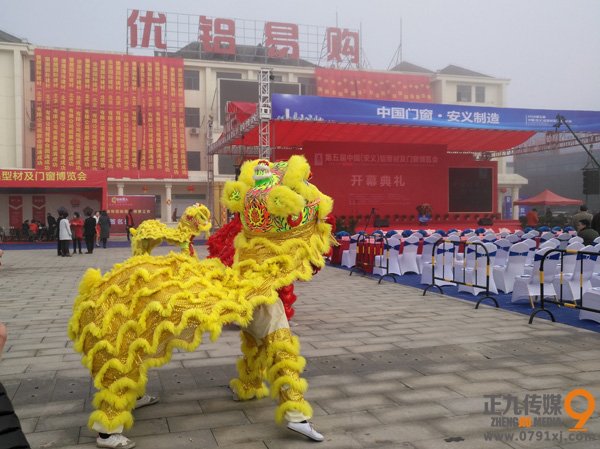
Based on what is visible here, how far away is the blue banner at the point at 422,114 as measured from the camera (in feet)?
46.7

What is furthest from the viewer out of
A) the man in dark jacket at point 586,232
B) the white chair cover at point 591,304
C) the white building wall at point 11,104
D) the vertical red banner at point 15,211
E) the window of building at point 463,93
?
the window of building at point 463,93

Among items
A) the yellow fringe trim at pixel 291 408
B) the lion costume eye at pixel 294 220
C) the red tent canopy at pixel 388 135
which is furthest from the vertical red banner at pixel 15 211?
the yellow fringe trim at pixel 291 408

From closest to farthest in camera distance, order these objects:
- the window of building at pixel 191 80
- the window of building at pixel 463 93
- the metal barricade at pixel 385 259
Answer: the metal barricade at pixel 385 259, the window of building at pixel 191 80, the window of building at pixel 463 93

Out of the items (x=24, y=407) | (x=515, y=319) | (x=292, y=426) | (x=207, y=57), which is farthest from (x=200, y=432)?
(x=207, y=57)

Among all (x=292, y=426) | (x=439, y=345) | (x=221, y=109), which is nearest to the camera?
(x=292, y=426)

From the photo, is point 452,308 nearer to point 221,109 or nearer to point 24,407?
point 24,407

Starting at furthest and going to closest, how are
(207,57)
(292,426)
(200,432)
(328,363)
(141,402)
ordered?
(207,57) < (328,363) < (141,402) < (200,432) < (292,426)

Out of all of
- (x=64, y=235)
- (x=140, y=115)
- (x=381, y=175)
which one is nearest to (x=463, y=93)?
(x=381, y=175)

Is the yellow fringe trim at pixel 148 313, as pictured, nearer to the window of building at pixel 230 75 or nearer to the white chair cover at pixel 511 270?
the white chair cover at pixel 511 270

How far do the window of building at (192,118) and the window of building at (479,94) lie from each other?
19.4 m

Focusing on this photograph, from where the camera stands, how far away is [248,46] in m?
33.0

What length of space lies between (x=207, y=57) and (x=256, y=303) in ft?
101

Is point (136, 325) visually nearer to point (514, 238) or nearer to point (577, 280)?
point (577, 280)

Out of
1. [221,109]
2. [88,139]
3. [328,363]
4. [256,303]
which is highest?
[221,109]
